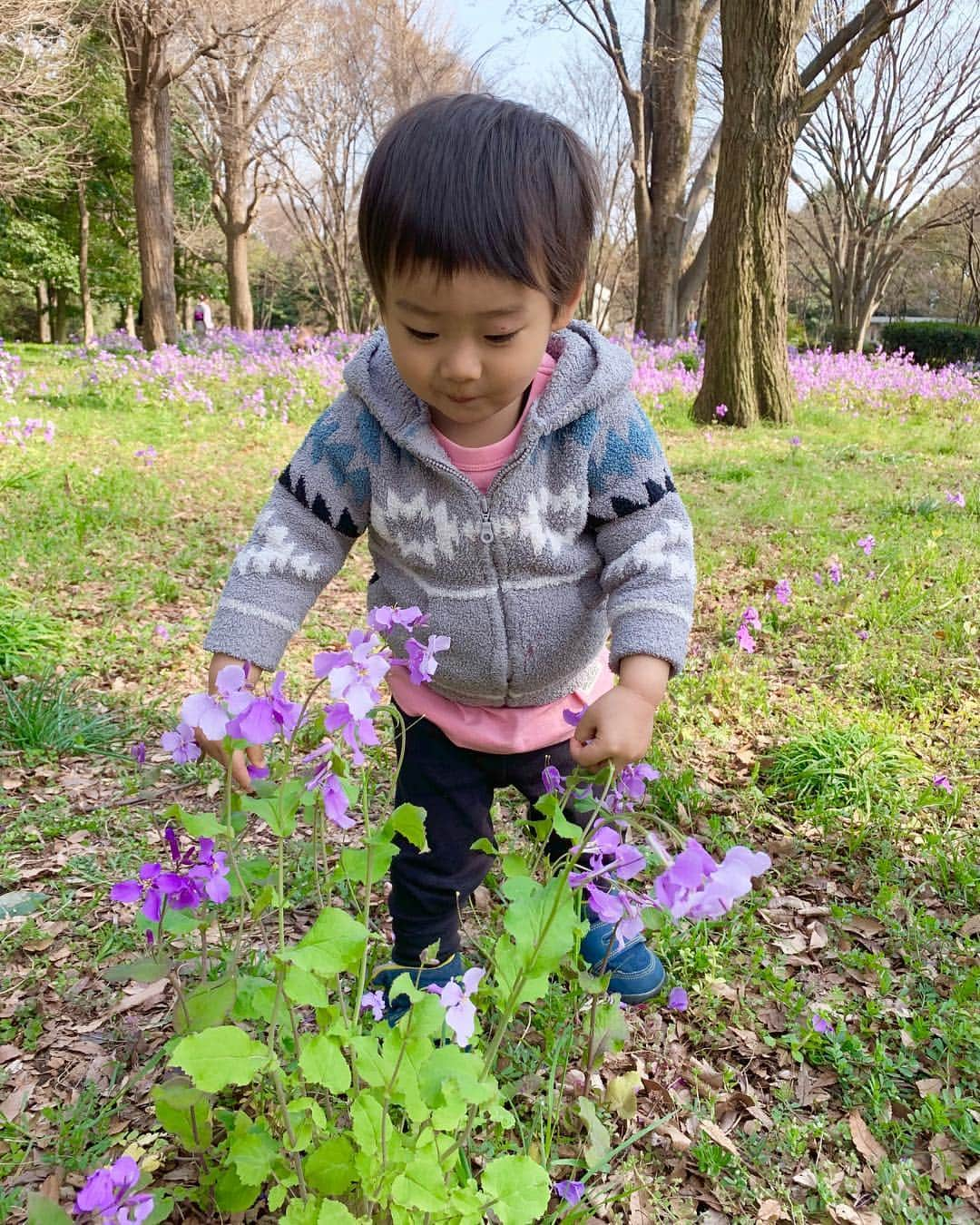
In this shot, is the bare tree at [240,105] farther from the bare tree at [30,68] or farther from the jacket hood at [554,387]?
the jacket hood at [554,387]

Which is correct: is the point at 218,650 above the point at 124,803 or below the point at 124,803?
above

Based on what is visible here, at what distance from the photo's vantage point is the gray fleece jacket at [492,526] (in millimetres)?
1627

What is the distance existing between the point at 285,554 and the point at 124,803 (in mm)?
1518

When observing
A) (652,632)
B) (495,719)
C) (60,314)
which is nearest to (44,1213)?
(495,719)

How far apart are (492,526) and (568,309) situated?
15.8 inches

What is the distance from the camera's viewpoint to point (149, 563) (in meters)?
4.77

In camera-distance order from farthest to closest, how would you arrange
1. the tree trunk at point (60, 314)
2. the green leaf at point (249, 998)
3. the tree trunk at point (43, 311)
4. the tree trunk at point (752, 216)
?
1. the tree trunk at point (60, 314)
2. the tree trunk at point (43, 311)
3. the tree trunk at point (752, 216)
4. the green leaf at point (249, 998)

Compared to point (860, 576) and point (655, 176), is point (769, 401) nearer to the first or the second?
point (860, 576)

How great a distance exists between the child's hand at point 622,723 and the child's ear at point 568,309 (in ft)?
2.02

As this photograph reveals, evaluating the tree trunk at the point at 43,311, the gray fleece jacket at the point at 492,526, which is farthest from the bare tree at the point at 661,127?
the tree trunk at the point at 43,311

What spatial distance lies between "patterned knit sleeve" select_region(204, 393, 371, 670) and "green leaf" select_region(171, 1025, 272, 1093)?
28.5 inches

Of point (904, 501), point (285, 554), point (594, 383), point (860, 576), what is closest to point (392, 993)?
point (285, 554)

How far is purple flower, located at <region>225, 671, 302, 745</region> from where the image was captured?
0.99 m

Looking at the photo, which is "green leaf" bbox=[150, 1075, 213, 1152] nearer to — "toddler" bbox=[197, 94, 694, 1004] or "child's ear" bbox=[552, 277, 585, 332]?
"toddler" bbox=[197, 94, 694, 1004]
